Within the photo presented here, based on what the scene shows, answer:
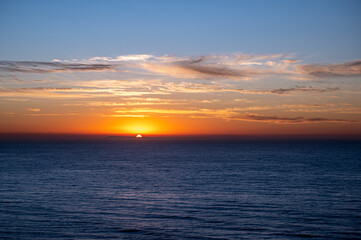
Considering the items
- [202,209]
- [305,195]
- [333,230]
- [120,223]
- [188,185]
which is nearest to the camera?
[333,230]

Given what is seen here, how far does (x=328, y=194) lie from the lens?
127ft

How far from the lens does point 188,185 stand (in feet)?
153

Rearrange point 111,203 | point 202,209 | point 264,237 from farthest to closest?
point 111,203
point 202,209
point 264,237

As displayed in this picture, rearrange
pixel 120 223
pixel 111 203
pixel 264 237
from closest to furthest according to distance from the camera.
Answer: pixel 264 237 → pixel 120 223 → pixel 111 203

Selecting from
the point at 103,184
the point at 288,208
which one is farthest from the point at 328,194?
the point at 103,184

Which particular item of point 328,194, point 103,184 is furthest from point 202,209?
point 103,184

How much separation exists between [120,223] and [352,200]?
970 inches

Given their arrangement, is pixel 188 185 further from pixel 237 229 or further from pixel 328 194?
pixel 237 229

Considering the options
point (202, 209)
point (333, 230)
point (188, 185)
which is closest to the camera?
point (333, 230)

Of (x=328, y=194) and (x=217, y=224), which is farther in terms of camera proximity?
(x=328, y=194)

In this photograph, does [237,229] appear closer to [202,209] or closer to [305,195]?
[202,209]

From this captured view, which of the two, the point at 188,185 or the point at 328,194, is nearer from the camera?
the point at 328,194

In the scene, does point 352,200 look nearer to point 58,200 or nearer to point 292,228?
point 292,228

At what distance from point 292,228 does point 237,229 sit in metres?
4.24
